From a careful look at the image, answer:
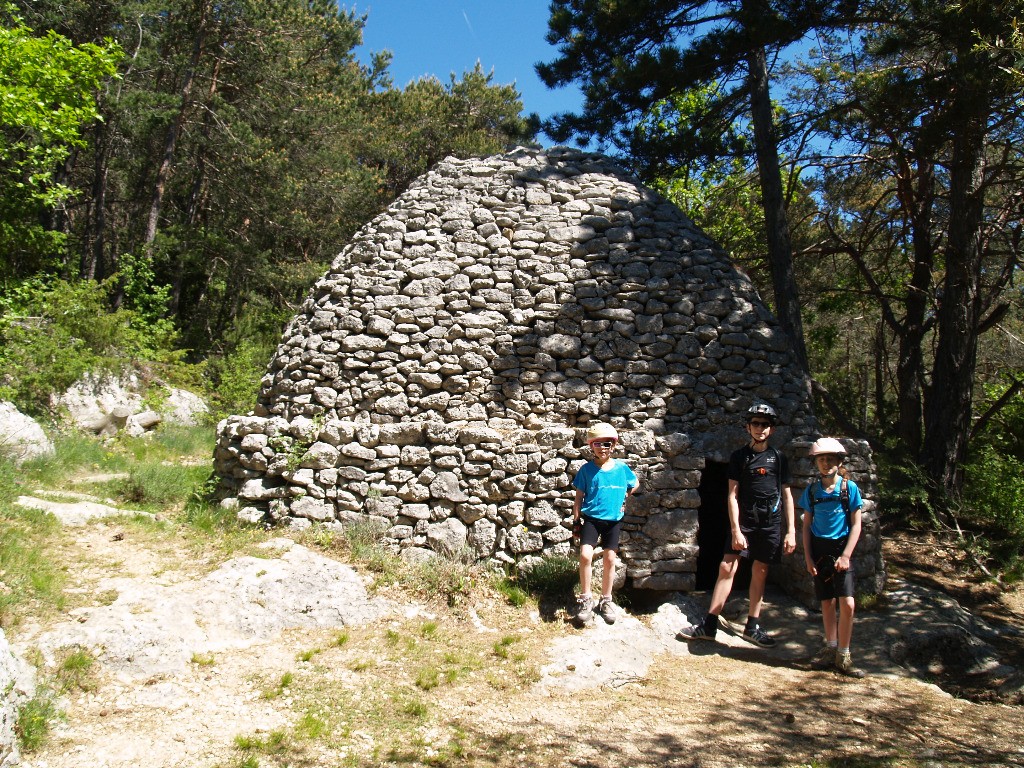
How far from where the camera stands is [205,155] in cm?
1678

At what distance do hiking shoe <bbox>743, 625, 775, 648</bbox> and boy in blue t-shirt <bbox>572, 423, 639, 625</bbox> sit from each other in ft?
3.49

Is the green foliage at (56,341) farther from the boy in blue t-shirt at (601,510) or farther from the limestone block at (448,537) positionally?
the boy in blue t-shirt at (601,510)

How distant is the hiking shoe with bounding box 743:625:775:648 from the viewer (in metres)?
5.44

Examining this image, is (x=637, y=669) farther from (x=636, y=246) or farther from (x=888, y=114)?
(x=888, y=114)

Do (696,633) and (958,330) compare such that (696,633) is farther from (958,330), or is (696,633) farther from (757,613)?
(958,330)

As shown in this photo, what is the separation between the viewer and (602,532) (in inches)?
219

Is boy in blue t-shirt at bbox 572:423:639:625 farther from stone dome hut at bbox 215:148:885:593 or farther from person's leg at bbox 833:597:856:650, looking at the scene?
person's leg at bbox 833:597:856:650

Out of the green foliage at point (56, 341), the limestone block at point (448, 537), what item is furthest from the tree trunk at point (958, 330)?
the green foliage at point (56, 341)

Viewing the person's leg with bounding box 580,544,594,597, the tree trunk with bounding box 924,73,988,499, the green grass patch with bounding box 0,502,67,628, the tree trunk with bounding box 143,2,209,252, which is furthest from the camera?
the tree trunk with bounding box 143,2,209,252

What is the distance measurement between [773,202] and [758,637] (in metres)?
6.42

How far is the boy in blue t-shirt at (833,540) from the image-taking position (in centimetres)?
502

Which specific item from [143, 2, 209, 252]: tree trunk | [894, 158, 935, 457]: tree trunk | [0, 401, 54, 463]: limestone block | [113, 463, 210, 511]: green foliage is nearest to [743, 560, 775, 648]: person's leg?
[113, 463, 210, 511]: green foliage

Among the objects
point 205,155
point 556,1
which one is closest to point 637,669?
point 556,1

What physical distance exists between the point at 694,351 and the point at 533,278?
174cm
